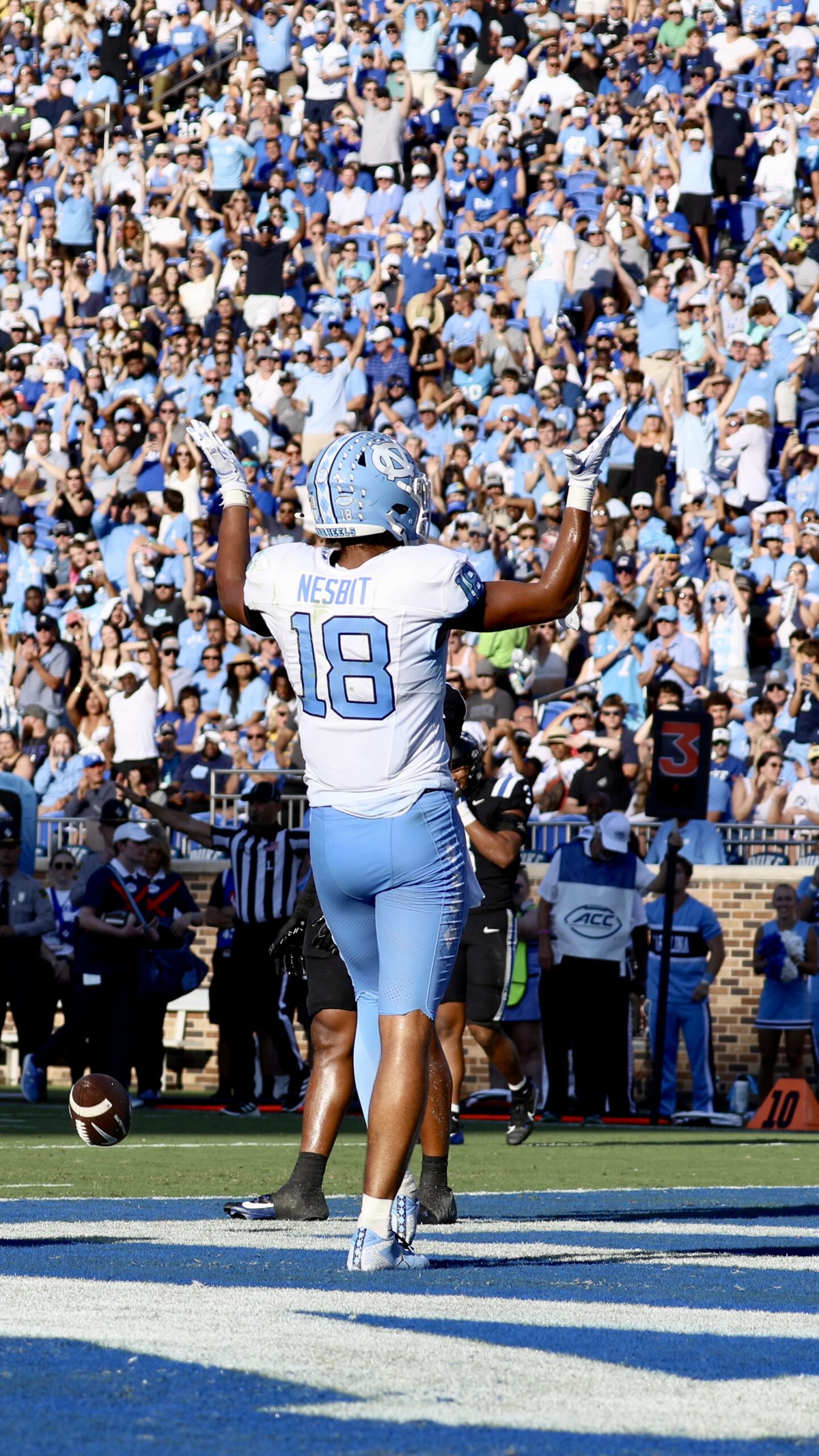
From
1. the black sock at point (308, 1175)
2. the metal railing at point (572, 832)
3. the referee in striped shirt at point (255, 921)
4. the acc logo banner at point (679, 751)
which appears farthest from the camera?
the metal railing at point (572, 832)

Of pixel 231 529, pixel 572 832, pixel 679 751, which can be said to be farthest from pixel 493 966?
pixel 231 529

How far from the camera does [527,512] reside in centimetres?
2083

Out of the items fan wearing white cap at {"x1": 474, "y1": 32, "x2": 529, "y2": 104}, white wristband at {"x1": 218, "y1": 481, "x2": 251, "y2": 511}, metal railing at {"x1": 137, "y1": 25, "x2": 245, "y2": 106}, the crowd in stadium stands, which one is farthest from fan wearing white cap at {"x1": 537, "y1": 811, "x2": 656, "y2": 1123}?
metal railing at {"x1": 137, "y1": 25, "x2": 245, "y2": 106}

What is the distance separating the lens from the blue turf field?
3648mm

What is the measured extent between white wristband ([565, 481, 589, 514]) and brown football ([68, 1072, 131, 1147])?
85.7 inches

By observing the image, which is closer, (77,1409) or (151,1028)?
(77,1409)

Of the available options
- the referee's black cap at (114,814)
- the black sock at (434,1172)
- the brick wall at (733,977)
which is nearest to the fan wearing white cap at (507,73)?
the brick wall at (733,977)

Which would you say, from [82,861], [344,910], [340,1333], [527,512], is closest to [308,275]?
[527,512]

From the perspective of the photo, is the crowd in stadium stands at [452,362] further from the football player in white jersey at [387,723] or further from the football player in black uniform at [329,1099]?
the football player in white jersey at [387,723]

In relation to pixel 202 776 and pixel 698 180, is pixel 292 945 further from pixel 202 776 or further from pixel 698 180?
pixel 698 180

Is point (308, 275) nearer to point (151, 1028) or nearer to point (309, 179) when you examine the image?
point (309, 179)

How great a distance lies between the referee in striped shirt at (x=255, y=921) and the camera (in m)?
15.6

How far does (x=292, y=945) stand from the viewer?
892 centimetres

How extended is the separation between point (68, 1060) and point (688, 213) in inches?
422
